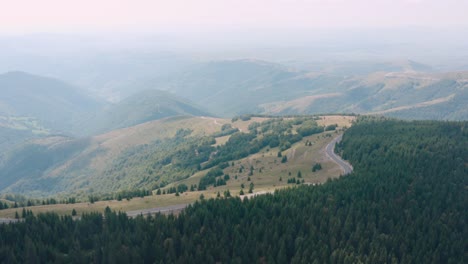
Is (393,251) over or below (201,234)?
below

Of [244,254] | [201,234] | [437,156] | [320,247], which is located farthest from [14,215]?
[437,156]

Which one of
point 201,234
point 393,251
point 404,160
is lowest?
point 393,251

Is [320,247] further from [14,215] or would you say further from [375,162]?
[14,215]

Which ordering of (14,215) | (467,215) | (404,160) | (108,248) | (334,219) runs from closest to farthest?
(108,248), (334,219), (467,215), (14,215), (404,160)

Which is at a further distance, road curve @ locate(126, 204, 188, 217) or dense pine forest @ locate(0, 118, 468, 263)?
road curve @ locate(126, 204, 188, 217)

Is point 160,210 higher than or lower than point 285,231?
higher

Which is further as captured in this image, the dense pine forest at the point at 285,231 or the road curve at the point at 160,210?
the road curve at the point at 160,210

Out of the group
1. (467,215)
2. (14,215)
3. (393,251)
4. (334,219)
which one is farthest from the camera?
(14,215)

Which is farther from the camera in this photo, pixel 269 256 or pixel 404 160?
pixel 404 160
